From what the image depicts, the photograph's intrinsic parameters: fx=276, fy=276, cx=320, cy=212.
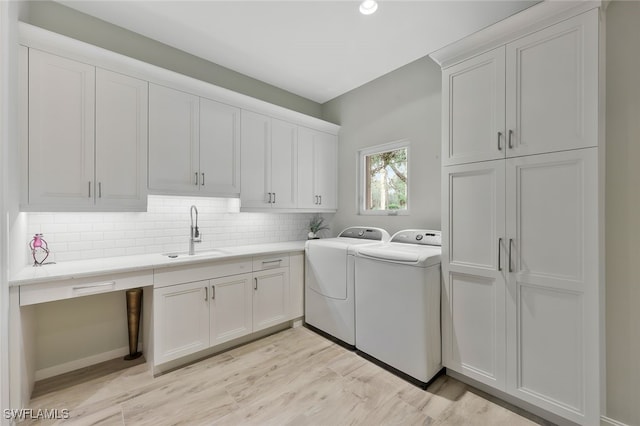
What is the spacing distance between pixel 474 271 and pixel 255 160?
7.74 feet

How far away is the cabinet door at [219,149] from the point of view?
2.68 m

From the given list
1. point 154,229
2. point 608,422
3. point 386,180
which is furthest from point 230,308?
point 608,422

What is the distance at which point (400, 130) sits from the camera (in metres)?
3.12

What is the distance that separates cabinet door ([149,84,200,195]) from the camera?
2.38 metres

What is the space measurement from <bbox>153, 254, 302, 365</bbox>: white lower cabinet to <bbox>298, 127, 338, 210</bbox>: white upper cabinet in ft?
3.10

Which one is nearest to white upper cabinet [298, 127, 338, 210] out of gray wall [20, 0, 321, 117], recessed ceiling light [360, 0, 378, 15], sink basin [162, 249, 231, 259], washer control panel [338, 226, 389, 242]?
washer control panel [338, 226, 389, 242]

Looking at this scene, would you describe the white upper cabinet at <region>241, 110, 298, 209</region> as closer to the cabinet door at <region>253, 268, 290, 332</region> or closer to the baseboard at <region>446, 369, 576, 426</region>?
the cabinet door at <region>253, 268, 290, 332</region>

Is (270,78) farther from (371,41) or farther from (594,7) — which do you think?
(594,7)

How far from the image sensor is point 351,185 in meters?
3.71

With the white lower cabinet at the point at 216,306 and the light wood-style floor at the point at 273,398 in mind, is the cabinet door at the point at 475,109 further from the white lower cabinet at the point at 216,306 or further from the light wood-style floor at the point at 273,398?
the white lower cabinet at the point at 216,306

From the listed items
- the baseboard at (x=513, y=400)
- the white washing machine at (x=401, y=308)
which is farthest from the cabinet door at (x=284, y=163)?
the baseboard at (x=513, y=400)

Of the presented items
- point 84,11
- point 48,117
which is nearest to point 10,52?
point 48,117

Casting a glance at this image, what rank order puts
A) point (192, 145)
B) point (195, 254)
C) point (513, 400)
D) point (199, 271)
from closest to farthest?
point (513, 400), point (199, 271), point (192, 145), point (195, 254)

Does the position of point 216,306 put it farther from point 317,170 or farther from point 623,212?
point 623,212
